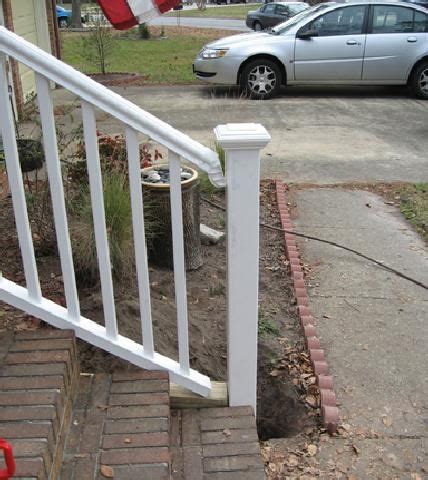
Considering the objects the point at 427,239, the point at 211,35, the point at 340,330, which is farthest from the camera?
the point at 211,35

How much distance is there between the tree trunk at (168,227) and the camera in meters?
4.04

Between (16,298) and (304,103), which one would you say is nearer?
(16,298)

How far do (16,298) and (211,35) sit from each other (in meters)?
23.3

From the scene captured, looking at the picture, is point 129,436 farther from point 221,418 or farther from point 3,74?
point 3,74

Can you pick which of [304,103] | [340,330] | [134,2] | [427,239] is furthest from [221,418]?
[304,103]

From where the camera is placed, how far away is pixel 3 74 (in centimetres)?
216

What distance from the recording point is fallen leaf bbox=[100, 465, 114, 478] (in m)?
2.14

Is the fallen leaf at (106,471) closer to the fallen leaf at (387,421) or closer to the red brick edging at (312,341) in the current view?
the red brick edging at (312,341)

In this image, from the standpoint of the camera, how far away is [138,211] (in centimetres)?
235

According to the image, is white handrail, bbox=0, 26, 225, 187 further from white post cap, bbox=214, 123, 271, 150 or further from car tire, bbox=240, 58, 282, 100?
car tire, bbox=240, 58, 282, 100

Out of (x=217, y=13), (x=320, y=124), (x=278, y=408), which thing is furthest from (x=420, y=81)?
(x=217, y=13)

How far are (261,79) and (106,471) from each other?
31.8 ft

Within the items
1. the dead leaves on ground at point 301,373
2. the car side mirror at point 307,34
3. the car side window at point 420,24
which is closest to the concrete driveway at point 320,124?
the car side mirror at point 307,34

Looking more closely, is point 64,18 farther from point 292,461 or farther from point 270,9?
point 292,461
